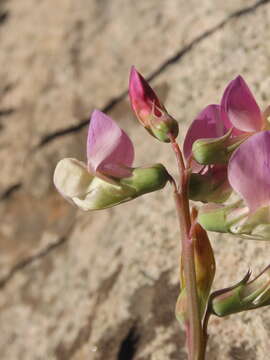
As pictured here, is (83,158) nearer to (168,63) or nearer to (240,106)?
(168,63)

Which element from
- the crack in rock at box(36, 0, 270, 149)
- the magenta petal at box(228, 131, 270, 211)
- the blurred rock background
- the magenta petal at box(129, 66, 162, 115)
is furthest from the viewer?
the crack in rock at box(36, 0, 270, 149)

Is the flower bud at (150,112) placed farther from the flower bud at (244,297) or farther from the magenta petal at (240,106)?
the flower bud at (244,297)

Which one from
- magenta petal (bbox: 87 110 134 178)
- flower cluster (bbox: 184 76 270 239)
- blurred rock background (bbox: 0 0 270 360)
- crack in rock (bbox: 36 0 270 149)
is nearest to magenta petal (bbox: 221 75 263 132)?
flower cluster (bbox: 184 76 270 239)

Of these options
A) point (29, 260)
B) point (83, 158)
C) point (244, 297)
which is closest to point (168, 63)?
point (83, 158)

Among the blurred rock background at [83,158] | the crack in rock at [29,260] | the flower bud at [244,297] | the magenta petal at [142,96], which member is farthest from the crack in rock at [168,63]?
the flower bud at [244,297]

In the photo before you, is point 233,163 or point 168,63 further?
point 168,63

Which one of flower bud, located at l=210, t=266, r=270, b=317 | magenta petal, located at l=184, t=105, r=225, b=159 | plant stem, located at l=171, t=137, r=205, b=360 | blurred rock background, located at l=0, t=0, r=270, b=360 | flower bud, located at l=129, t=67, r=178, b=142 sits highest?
flower bud, located at l=129, t=67, r=178, b=142

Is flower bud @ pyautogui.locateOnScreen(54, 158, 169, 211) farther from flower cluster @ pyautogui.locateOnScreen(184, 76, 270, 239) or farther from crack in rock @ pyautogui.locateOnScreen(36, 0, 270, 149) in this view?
crack in rock @ pyautogui.locateOnScreen(36, 0, 270, 149)
